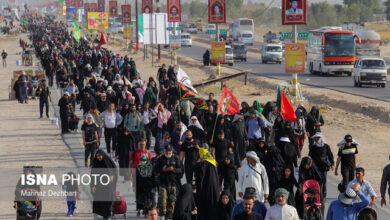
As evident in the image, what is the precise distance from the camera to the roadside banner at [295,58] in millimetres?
25719

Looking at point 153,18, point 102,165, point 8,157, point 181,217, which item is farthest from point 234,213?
point 153,18

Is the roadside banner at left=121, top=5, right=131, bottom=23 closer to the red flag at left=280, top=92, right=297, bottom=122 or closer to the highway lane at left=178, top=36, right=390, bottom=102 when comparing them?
the highway lane at left=178, top=36, right=390, bottom=102

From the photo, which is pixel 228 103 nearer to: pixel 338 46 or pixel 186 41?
pixel 338 46

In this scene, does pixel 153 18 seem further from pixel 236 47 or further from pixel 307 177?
pixel 307 177

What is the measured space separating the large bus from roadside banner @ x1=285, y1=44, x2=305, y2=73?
16.7 meters

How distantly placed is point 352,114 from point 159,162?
51.6 feet

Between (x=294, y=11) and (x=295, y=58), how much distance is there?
72.0 inches

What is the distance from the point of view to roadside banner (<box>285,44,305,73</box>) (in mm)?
25719

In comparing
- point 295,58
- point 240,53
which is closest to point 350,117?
point 295,58

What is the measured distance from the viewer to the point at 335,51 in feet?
138

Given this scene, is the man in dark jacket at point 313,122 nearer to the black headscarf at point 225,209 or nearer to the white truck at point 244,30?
the black headscarf at point 225,209

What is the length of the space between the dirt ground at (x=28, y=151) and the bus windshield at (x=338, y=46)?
18.7m

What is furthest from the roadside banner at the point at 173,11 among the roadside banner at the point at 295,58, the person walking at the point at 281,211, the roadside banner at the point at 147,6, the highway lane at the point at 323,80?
the person walking at the point at 281,211

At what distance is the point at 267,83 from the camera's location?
39.0 meters
